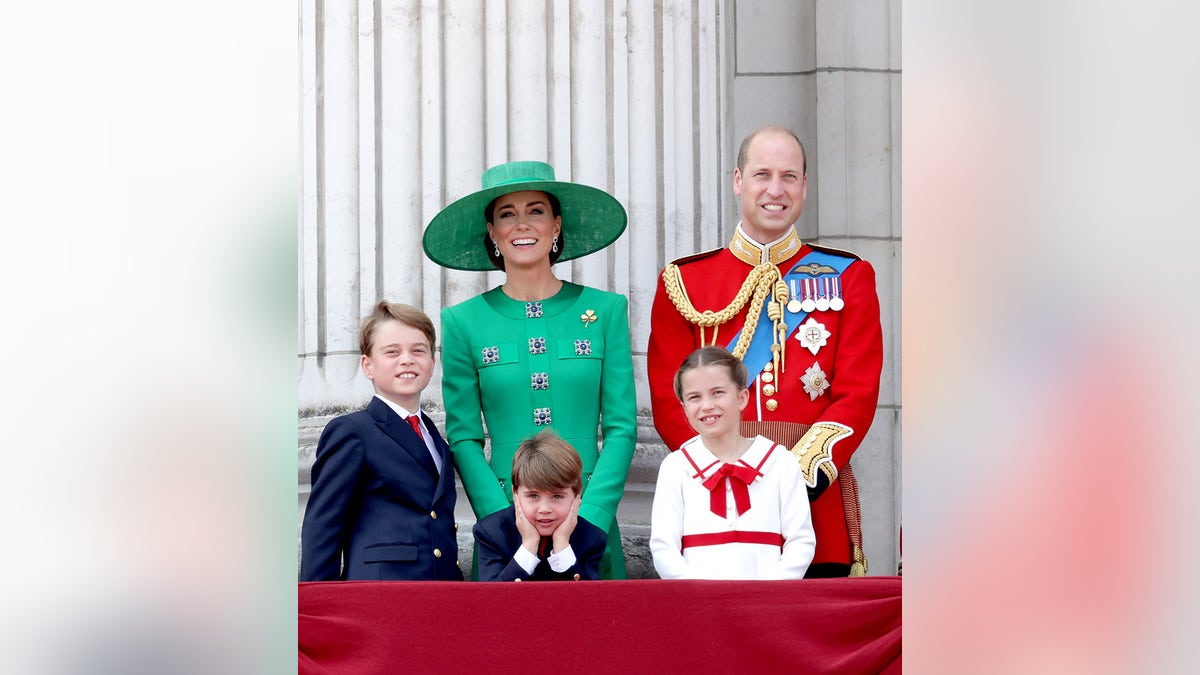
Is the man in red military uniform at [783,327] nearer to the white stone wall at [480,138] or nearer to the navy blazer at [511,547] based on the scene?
the navy blazer at [511,547]

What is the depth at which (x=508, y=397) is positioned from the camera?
3.94 m

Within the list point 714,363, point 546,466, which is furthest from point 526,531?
point 714,363

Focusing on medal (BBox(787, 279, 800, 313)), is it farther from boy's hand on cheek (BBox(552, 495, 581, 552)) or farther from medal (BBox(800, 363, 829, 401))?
boy's hand on cheek (BBox(552, 495, 581, 552))

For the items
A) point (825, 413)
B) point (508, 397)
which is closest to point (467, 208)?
point (508, 397)

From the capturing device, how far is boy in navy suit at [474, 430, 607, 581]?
134 inches

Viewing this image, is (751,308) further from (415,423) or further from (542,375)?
(415,423)

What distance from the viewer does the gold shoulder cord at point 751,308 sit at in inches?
155

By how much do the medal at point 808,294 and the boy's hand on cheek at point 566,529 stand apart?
85 cm

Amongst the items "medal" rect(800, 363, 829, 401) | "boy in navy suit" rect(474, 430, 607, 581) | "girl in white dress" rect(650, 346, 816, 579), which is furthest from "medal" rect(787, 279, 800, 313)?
"boy in navy suit" rect(474, 430, 607, 581)

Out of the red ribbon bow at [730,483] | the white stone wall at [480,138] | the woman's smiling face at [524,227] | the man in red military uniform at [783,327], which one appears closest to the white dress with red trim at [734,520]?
the red ribbon bow at [730,483]

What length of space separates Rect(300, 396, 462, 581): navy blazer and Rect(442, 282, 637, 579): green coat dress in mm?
279

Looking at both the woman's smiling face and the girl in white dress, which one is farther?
the woman's smiling face
